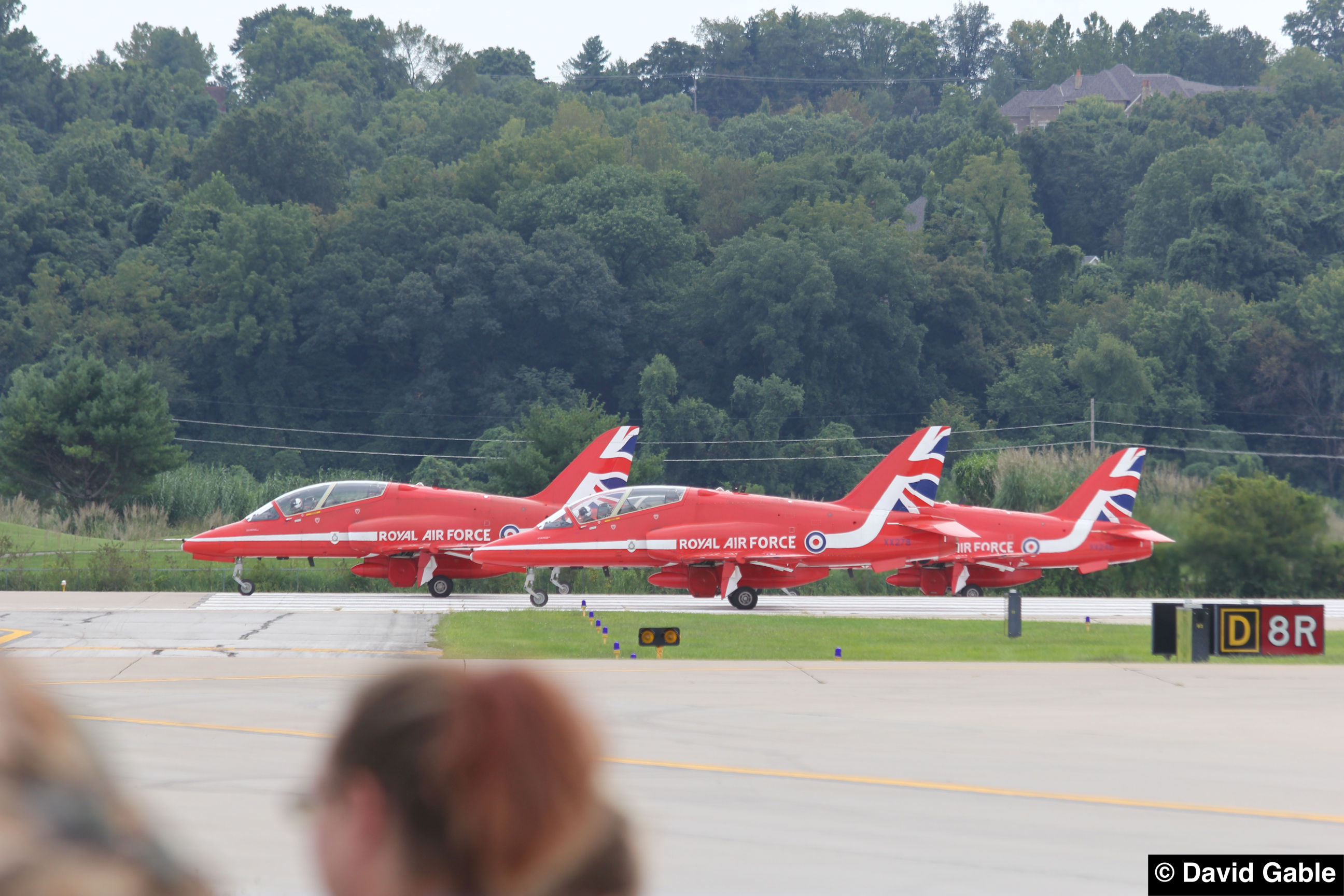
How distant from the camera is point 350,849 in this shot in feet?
5.66

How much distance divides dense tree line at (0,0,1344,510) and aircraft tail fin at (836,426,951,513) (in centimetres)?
3402

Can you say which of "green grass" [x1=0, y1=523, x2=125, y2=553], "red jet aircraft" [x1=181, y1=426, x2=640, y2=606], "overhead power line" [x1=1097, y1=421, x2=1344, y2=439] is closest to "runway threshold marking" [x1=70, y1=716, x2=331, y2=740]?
"red jet aircraft" [x1=181, y1=426, x2=640, y2=606]

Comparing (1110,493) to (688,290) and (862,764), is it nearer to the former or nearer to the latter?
(862,764)

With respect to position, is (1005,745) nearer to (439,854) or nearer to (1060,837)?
(1060,837)

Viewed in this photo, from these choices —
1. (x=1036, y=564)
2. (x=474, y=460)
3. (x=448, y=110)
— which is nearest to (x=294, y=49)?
(x=448, y=110)

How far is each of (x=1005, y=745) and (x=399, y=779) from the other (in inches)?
393

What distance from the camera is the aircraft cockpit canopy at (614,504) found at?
28078mm

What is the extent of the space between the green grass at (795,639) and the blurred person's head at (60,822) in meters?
15.6

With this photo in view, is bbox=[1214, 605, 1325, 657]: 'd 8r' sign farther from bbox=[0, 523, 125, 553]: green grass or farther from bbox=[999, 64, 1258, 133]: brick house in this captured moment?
bbox=[999, 64, 1258, 133]: brick house

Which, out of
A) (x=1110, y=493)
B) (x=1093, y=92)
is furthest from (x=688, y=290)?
(x=1093, y=92)

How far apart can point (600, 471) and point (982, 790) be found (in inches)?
920

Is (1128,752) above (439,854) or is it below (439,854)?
below

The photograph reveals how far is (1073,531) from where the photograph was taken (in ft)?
103

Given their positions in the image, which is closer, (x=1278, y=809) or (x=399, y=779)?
(x=399, y=779)
